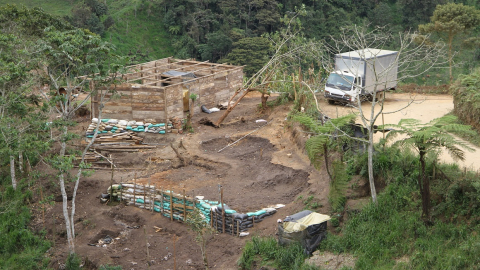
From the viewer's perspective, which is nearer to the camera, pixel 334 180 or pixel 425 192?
pixel 425 192

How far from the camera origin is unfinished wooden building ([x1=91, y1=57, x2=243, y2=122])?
69.6 ft

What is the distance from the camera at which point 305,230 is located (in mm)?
12328

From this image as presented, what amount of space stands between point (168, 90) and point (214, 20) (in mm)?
28912

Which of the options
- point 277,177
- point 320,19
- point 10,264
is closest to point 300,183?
point 277,177

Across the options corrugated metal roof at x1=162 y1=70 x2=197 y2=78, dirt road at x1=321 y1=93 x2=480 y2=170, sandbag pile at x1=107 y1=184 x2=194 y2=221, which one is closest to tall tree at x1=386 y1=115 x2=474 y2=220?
dirt road at x1=321 y1=93 x2=480 y2=170

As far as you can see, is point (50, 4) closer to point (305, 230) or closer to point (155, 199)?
point (155, 199)

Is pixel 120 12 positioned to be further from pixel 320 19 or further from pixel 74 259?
pixel 74 259

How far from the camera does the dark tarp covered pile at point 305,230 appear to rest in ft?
40.5

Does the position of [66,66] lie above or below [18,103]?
above

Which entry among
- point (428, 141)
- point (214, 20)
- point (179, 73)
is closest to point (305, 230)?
point (428, 141)

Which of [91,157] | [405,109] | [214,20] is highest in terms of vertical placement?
[214,20]

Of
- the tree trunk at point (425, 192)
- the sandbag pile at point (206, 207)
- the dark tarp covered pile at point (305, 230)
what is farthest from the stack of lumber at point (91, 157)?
the tree trunk at point (425, 192)

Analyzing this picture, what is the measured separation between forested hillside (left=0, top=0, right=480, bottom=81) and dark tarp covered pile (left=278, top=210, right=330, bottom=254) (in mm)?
31312

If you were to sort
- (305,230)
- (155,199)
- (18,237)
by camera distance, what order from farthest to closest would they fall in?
(155,199) < (18,237) < (305,230)
